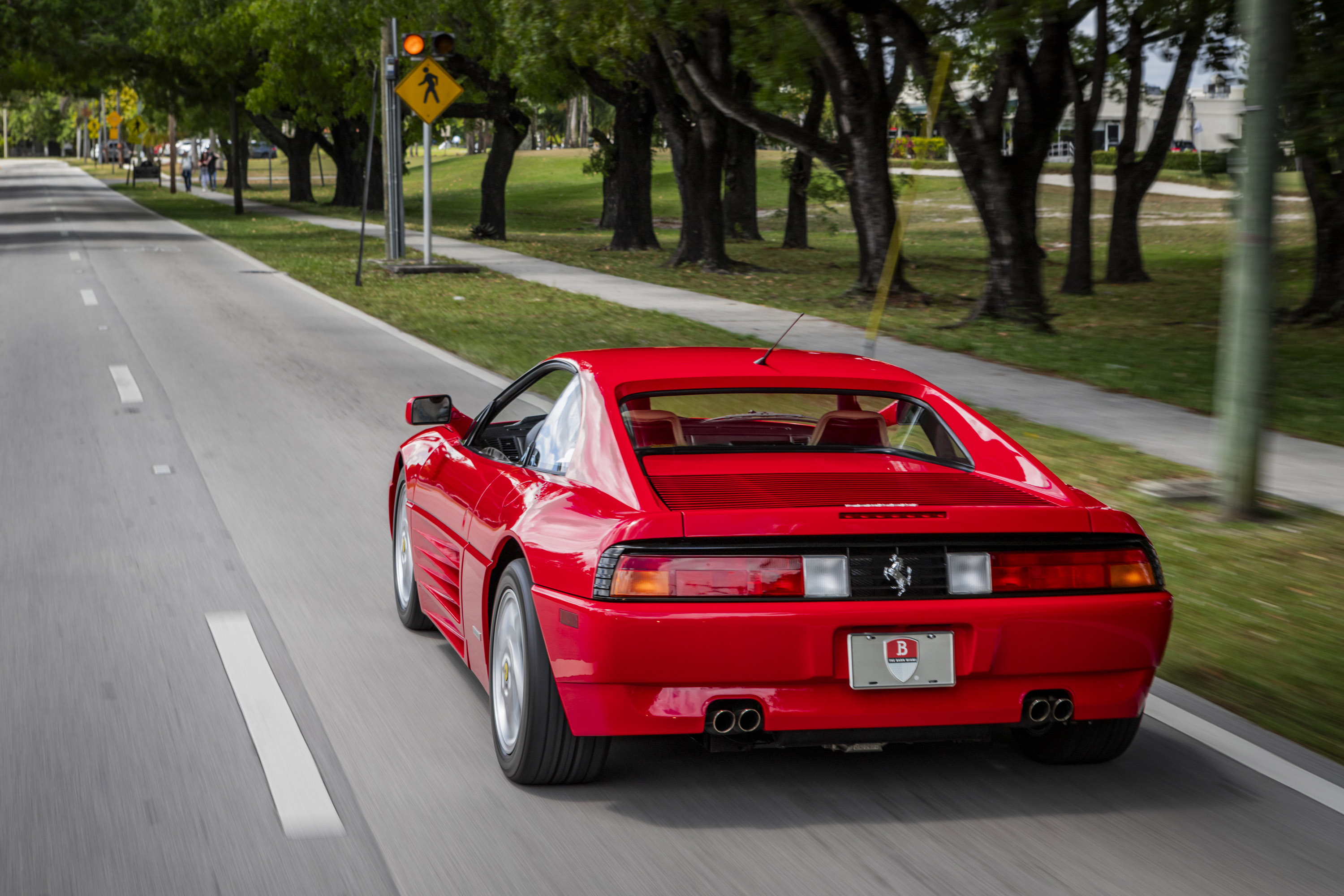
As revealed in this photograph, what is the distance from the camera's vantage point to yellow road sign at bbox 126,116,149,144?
6881 cm

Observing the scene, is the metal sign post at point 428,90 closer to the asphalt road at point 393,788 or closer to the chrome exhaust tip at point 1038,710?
the asphalt road at point 393,788

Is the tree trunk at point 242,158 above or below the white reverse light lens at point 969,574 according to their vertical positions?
above

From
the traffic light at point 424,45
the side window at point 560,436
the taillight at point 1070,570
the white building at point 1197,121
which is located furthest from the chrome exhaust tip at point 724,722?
the white building at point 1197,121

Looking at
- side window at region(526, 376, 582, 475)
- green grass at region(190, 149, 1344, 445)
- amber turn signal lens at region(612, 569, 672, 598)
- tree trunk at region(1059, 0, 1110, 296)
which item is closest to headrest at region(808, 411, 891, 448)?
side window at region(526, 376, 582, 475)

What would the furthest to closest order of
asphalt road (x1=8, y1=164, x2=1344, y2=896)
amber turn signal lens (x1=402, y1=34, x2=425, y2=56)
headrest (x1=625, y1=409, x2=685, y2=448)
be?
amber turn signal lens (x1=402, y1=34, x2=425, y2=56) → headrest (x1=625, y1=409, x2=685, y2=448) → asphalt road (x1=8, y1=164, x2=1344, y2=896)

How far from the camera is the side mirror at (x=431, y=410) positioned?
19.2 ft

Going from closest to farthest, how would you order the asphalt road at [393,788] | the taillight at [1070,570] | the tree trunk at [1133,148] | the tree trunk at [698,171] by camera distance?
the asphalt road at [393,788]
the taillight at [1070,570]
the tree trunk at [1133,148]
the tree trunk at [698,171]

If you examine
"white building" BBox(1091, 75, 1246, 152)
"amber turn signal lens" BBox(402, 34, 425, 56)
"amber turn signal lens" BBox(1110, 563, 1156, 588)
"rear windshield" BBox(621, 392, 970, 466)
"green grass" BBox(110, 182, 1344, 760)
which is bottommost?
"green grass" BBox(110, 182, 1344, 760)

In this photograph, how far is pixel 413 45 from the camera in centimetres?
2217

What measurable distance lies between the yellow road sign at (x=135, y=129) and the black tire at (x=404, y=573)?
67.1 m

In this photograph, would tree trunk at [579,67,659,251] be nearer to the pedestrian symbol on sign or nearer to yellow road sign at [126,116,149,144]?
the pedestrian symbol on sign

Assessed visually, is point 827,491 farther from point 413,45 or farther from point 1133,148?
point 1133,148

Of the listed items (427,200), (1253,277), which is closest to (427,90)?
(427,200)

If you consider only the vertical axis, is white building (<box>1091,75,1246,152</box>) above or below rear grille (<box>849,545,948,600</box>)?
above
